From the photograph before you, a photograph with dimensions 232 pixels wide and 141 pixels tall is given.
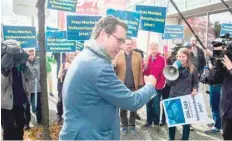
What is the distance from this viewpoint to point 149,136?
5602 mm

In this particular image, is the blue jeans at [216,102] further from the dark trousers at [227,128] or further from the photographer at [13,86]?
the photographer at [13,86]

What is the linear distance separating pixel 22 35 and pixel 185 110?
12.5 ft

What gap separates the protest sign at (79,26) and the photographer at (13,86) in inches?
88.1

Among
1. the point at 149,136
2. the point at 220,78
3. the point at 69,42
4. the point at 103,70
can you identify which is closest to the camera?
the point at 103,70

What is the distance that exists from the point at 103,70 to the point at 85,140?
450 millimetres

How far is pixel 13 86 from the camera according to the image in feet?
13.5

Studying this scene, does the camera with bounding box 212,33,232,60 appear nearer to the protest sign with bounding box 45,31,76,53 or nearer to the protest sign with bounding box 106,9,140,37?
the protest sign with bounding box 106,9,140,37

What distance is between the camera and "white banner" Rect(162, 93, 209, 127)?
15.4 ft

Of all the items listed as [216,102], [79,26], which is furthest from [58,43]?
[216,102]

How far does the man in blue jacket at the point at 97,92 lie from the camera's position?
202 cm

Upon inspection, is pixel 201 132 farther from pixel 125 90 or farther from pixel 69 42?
pixel 125 90

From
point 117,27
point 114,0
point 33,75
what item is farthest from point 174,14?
point 117,27

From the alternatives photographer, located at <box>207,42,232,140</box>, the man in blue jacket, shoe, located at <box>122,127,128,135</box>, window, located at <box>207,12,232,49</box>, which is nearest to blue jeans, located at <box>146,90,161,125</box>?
shoe, located at <box>122,127,128,135</box>

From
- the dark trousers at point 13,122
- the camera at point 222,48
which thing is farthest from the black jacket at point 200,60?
the dark trousers at point 13,122
